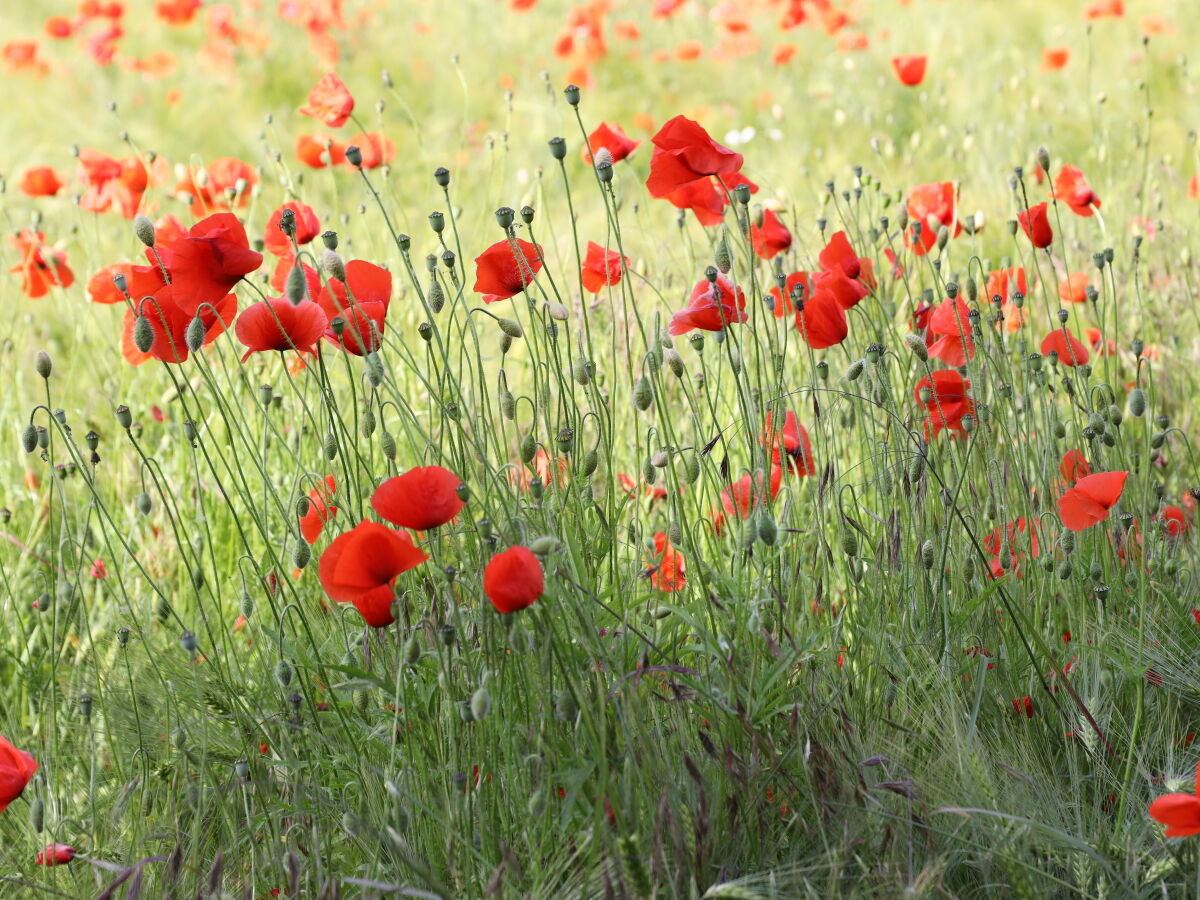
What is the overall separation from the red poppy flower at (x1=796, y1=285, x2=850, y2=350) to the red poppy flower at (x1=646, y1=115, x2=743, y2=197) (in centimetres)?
22

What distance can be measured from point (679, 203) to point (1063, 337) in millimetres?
630

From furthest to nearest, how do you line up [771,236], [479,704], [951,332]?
[771,236]
[951,332]
[479,704]

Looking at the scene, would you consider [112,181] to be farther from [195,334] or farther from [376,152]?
[195,334]

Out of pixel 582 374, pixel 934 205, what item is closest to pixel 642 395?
pixel 582 374

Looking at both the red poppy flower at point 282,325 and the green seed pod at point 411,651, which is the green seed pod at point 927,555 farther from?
the red poppy flower at point 282,325

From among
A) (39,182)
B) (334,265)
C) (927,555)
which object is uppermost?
(334,265)

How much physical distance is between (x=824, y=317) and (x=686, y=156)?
299 millimetres

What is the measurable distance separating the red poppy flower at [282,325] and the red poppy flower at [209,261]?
54mm

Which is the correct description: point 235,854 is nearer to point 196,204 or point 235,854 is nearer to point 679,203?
point 679,203

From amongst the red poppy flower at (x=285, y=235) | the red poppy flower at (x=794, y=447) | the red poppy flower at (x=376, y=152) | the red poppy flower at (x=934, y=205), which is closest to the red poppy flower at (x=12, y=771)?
the red poppy flower at (x=285, y=235)

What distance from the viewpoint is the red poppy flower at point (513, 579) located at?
1.16 meters

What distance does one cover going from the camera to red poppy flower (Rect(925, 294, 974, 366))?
181cm

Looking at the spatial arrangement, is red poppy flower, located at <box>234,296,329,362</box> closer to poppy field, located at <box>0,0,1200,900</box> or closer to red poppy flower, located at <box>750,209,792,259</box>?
poppy field, located at <box>0,0,1200,900</box>

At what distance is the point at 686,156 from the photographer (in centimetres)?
160
